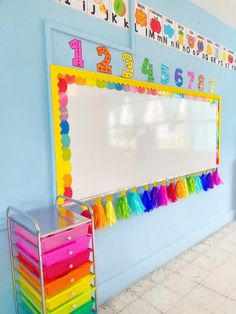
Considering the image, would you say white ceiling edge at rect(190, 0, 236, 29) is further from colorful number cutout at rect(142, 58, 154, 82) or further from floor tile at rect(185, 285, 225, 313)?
floor tile at rect(185, 285, 225, 313)

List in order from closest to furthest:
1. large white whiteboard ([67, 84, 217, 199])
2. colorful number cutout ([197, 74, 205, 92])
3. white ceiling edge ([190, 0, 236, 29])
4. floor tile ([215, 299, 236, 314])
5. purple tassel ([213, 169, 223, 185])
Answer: large white whiteboard ([67, 84, 217, 199]) < floor tile ([215, 299, 236, 314]) < white ceiling edge ([190, 0, 236, 29]) < colorful number cutout ([197, 74, 205, 92]) < purple tassel ([213, 169, 223, 185])

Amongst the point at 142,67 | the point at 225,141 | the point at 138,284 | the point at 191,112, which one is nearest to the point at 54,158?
the point at 142,67

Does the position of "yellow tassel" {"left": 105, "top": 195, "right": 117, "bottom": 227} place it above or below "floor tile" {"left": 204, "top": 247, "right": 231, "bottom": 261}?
above

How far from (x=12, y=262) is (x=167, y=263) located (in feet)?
4.48

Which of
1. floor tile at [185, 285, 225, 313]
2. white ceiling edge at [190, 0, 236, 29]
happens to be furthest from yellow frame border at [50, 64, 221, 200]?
white ceiling edge at [190, 0, 236, 29]

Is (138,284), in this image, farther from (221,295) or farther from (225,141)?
(225,141)

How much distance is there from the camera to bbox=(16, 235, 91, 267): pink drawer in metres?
1.06

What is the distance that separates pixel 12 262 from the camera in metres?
1.28

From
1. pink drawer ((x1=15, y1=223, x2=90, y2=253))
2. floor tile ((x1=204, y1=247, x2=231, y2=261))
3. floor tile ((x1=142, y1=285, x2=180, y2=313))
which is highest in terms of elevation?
pink drawer ((x1=15, y1=223, x2=90, y2=253))

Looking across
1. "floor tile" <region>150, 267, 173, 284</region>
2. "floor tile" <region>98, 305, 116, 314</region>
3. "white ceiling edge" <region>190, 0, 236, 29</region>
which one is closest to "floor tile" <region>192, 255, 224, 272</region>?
"floor tile" <region>150, 267, 173, 284</region>

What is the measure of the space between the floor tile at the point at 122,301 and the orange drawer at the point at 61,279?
62 cm

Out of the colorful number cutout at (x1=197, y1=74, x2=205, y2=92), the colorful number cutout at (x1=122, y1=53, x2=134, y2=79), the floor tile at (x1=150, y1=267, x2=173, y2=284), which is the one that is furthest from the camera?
the colorful number cutout at (x1=197, y1=74, x2=205, y2=92)

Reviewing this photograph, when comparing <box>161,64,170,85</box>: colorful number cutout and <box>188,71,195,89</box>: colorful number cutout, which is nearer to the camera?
<box>161,64,170,85</box>: colorful number cutout

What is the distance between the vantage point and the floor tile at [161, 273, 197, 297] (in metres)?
1.80
